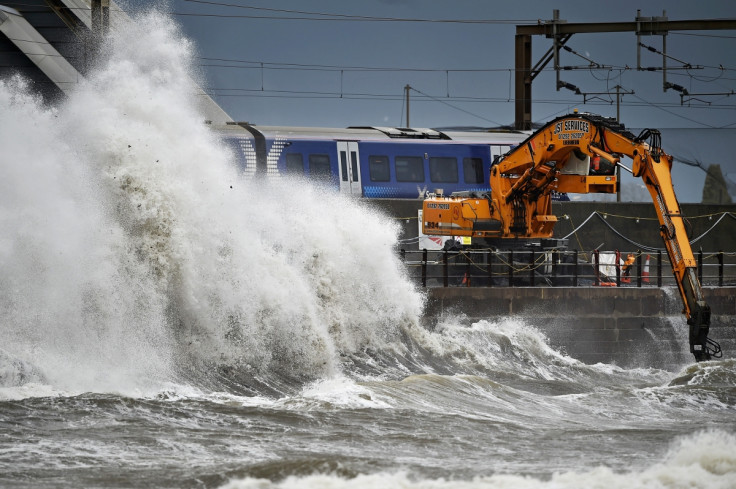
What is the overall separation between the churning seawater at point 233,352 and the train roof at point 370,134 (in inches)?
289

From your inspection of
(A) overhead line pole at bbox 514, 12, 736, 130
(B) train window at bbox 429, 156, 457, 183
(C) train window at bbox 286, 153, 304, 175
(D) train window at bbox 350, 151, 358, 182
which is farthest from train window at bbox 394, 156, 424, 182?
(A) overhead line pole at bbox 514, 12, 736, 130

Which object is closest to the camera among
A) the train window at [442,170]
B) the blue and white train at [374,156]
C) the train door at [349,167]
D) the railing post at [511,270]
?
the railing post at [511,270]

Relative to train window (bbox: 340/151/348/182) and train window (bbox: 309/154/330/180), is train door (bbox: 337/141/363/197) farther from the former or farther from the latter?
train window (bbox: 309/154/330/180)

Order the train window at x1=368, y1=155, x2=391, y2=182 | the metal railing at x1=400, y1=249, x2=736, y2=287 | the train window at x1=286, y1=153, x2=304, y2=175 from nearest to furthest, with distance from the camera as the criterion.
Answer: the metal railing at x1=400, y1=249, x2=736, y2=287
the train window at x1=286, y1=153, x2=304, y2=175
the train window at x1=368, y1=155, x2=391, y2=182

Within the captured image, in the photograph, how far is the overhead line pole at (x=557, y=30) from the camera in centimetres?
2975

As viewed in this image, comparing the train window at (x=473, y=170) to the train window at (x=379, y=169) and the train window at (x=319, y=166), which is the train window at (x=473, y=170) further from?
the train window at (x=319, y=166)

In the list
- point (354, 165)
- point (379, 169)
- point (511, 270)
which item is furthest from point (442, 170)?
point (511, 270)

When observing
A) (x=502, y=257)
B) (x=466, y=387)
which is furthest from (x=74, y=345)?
(x=502, y=257)

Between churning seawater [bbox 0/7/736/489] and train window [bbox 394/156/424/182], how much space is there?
8.29 metres

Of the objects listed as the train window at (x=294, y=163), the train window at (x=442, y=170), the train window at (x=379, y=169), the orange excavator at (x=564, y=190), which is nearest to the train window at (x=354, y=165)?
the train window at (x=379, y=169)

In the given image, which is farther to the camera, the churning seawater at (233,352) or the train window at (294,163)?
the train window at (294,163)

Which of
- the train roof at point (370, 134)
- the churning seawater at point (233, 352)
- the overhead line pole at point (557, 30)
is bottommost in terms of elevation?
the churning seawater at point (233, 352)

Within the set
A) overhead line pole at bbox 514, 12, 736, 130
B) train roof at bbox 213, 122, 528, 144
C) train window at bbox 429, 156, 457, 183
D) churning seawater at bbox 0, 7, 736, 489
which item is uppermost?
overhead line pole at bbox 514, 12, 736, 130

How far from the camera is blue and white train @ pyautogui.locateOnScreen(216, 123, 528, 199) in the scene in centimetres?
2675
